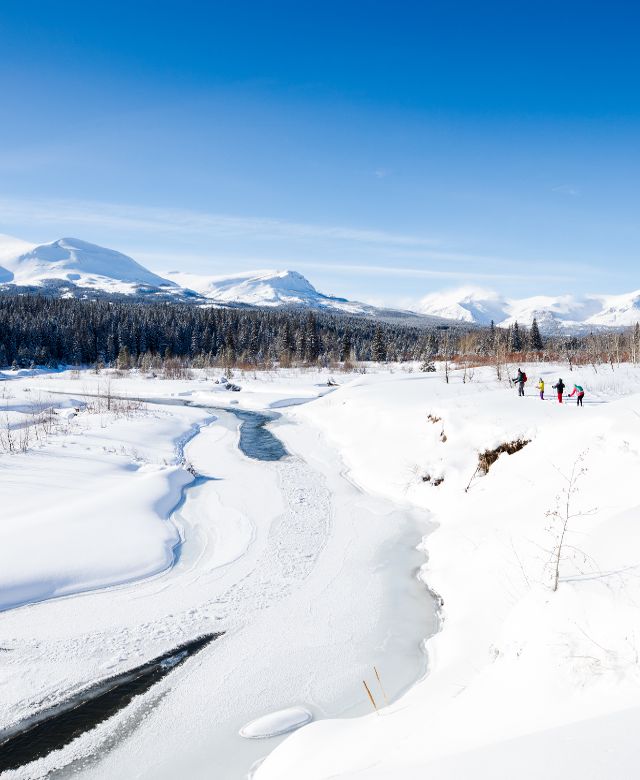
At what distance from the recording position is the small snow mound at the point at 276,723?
632 centimetres

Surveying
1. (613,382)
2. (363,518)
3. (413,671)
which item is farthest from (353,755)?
(613,382)

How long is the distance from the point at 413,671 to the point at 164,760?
151 inches

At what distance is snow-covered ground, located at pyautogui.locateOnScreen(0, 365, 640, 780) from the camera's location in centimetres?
517

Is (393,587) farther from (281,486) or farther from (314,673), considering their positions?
(281,486)

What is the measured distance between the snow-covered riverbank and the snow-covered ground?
4cm

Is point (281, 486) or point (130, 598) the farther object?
point (281, 486)

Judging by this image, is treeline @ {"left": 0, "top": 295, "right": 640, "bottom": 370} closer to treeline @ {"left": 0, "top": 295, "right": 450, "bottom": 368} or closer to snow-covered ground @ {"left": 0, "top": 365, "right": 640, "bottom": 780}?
treeline @ {"left": 0, "top": 295, "right": 450, "bottom": 368}

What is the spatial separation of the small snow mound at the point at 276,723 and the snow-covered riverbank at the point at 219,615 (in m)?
0.13

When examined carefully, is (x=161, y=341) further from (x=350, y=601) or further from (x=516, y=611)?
(x=516, y=611)

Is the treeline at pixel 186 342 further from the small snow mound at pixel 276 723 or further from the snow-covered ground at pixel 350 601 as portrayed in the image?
the small snow mound at pixel 276 723

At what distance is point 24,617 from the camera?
867cm

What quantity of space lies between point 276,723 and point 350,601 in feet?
11.8

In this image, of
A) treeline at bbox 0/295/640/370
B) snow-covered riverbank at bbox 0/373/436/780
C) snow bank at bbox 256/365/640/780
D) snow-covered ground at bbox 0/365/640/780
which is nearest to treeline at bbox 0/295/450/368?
treeline at bbox 0/295/640/370

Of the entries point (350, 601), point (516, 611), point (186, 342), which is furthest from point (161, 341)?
point (516, 611)
